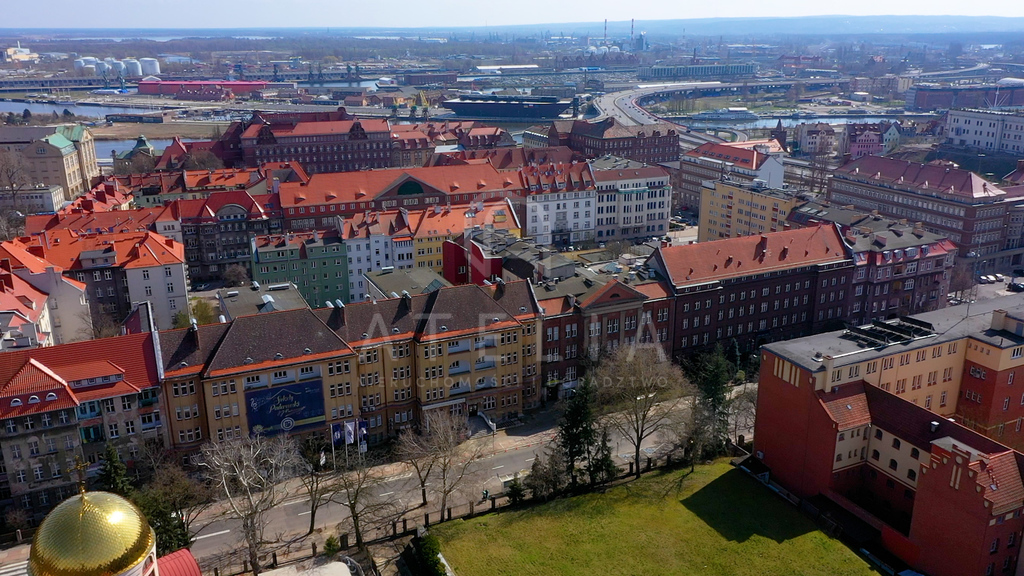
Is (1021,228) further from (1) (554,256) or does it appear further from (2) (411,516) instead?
(2) (411,516)

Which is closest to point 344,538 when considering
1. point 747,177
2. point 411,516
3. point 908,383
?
point 411,516

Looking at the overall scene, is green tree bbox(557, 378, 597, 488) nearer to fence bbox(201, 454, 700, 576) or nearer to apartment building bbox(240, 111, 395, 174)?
fence bbox(201, 454, 700, 576)

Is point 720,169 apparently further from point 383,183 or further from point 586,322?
point 586,322

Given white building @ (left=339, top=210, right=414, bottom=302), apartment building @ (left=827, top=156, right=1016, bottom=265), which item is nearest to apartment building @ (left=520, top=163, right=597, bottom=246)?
white building @ (left=339, top=210, right=414, bottom=302)

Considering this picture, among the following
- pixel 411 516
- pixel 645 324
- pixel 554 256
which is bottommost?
pixel 411 516

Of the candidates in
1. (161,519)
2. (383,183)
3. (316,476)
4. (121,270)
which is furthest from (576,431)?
(383,183)

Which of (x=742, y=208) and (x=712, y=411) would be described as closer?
(x=712, y=411)
